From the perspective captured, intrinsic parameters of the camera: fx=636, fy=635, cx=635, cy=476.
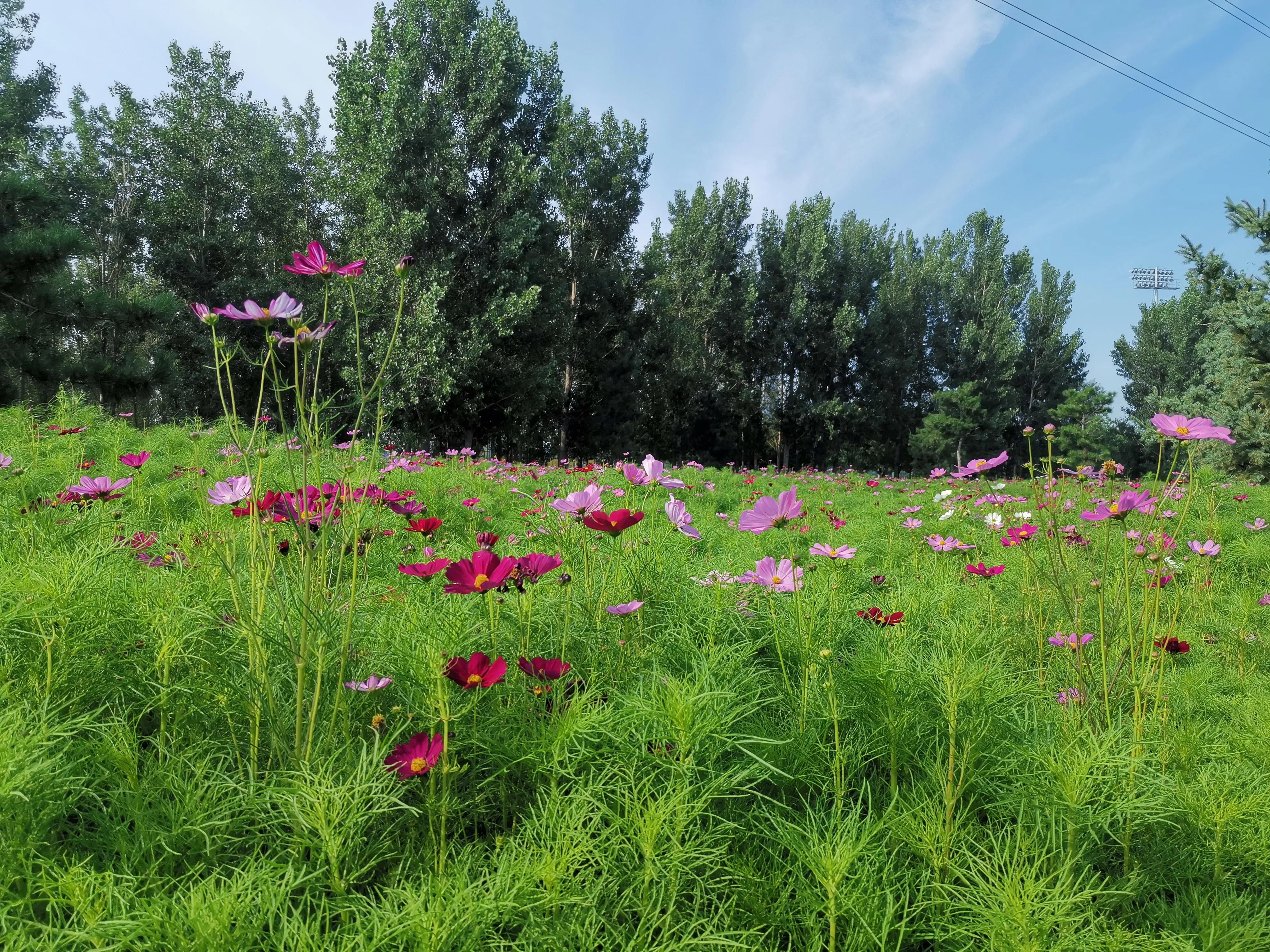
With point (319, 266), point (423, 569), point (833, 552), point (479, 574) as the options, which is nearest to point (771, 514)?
point (833, 552)

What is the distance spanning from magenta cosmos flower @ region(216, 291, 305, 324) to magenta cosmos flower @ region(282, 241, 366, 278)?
0.17ft

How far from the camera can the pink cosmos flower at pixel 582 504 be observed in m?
1.29

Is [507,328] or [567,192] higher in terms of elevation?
[567,192]

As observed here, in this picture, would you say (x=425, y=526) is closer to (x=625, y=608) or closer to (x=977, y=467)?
(x=625, y=608)

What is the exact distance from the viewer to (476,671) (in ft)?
3.09

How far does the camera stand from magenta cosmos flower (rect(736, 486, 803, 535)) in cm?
121

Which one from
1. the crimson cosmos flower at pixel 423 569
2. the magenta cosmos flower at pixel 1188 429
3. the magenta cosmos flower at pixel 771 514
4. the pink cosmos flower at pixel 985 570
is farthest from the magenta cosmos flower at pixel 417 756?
the pink cosmos flower at pixel 985 570

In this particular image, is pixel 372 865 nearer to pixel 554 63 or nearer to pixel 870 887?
pixel 870 887

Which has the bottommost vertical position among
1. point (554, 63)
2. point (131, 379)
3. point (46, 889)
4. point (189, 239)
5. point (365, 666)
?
point (46, 889)

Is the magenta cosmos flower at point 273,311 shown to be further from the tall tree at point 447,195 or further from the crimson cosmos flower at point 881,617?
the tall tree at point 447,195

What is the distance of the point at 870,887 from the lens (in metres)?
0.90

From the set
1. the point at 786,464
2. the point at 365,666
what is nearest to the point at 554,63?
the point at 786,464

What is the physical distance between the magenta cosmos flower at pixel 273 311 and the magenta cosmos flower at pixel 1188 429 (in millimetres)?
1625

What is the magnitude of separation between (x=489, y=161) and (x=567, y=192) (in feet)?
9.11
